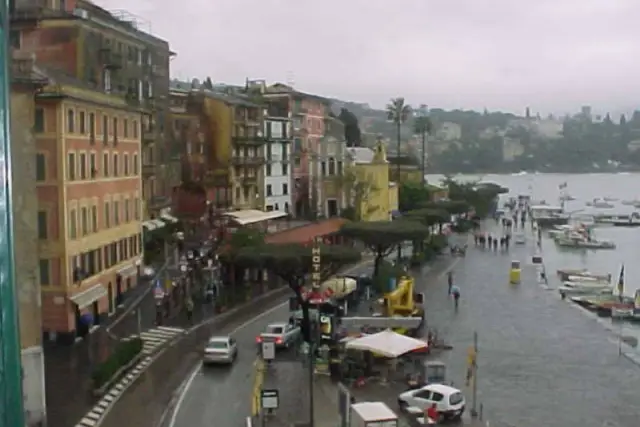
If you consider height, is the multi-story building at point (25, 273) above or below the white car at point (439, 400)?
above

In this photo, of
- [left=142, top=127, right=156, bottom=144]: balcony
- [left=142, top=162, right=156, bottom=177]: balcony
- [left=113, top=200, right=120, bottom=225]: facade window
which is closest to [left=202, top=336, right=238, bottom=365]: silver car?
[left=113, top=200, right=120, bottom=225]: facade window

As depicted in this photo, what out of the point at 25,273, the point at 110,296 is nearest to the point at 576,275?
the point at 110,296

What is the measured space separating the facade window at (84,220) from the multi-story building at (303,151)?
37036 millimetres

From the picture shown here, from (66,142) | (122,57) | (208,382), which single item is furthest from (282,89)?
(208,382)

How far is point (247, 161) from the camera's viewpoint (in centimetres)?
5728

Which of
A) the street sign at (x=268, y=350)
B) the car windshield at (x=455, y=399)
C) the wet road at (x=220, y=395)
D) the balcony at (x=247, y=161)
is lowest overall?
the wet road at (x=220, y=395)

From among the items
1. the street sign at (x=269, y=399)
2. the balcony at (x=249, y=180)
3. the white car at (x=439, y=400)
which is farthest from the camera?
the balcony at (x=249, y=180)

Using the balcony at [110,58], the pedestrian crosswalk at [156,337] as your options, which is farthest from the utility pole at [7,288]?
the balcony at [110,58]

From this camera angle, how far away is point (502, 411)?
20.3 m

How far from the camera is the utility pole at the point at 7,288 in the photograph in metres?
2.75

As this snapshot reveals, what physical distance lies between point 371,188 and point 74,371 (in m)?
47.1

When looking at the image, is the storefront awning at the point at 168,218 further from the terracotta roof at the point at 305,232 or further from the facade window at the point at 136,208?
the facade window at the point at 136,208

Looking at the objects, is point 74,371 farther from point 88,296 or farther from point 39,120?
point 39,120

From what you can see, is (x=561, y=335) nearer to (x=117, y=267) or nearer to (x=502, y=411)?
(x=502, y=411)
